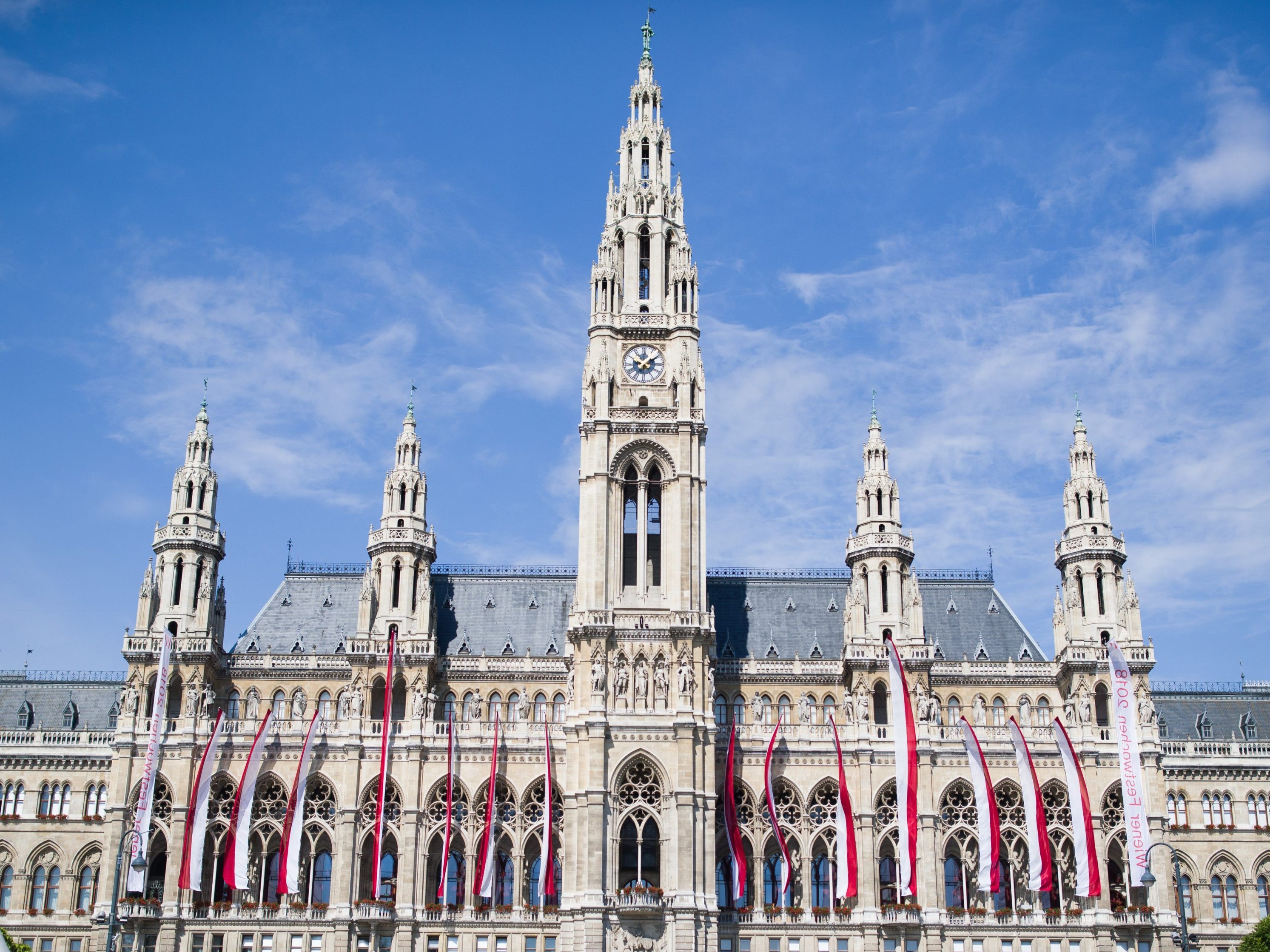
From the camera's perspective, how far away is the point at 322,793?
85.9 meters

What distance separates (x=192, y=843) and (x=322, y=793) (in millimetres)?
7634

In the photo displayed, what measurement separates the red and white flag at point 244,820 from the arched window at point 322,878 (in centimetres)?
379

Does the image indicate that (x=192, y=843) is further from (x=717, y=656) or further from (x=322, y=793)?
(x=717, y=656)

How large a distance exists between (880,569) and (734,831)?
18.9 meters

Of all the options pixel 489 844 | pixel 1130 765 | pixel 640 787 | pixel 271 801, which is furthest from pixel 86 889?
pixel 1130 765

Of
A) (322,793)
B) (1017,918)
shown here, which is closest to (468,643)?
(322,793)

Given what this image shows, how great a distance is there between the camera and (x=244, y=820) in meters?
82.2

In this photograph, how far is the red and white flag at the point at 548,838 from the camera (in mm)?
82562

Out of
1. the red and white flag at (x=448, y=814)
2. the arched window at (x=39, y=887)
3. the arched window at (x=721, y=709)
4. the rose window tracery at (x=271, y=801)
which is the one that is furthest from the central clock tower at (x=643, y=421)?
the arched window at (x=39, y=887)

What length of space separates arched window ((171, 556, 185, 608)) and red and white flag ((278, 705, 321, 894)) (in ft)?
43.5

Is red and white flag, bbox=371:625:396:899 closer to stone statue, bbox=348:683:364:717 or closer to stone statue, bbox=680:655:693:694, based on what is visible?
stone statue, bbox=348:683:364:717

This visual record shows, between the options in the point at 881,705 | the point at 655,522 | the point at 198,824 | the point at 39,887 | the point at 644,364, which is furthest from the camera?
the point at 644,364

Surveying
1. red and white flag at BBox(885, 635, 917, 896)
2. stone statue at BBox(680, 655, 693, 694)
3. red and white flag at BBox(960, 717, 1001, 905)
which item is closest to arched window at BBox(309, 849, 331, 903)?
stone statue at BBox(680, 655, 693, 694)

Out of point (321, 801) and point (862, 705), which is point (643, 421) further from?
point (321, 801)
